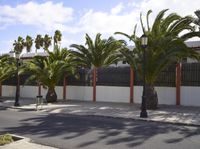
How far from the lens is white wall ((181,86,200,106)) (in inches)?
815

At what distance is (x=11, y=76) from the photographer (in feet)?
102

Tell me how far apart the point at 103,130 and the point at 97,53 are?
17.6 metres

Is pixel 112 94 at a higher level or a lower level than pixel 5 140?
higher

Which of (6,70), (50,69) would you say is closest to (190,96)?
(50,69)

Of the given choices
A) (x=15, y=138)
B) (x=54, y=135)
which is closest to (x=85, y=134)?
(x=54, y=135)

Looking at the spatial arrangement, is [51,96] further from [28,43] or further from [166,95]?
[28,43]

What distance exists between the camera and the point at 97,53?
98.4 feet

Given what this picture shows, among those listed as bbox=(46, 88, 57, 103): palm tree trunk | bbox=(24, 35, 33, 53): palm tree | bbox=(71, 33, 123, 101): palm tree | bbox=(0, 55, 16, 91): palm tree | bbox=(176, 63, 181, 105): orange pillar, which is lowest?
bbox=(46, 88, 57, 103): palm tree trunk

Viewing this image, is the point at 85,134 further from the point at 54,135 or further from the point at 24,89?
the point at 24,89

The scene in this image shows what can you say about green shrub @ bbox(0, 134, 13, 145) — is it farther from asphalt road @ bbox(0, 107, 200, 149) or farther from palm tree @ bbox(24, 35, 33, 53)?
palm tree @ bbox(24, 35, 33, 53)

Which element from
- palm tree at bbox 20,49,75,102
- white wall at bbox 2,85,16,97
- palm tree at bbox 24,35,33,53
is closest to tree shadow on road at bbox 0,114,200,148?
palm tree at bbox 20,49,75,102

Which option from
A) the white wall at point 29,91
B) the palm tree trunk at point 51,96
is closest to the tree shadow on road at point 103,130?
the palm tree trunk at point 51,96

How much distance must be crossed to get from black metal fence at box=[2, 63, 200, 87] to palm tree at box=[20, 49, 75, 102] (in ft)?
4.64

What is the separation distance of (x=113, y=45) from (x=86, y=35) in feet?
10.8
